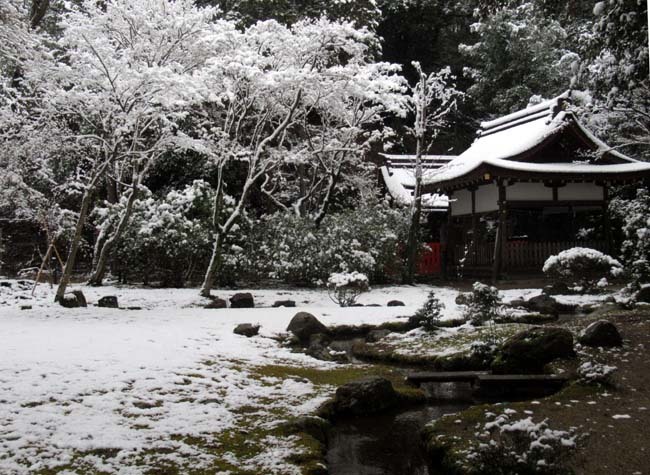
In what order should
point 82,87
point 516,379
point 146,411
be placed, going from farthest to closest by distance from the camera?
point 82,87, point 516,379, point 146,411

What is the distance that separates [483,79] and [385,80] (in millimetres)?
16080

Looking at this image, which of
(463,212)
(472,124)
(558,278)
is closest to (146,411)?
(558,278)

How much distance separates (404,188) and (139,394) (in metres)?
21.3

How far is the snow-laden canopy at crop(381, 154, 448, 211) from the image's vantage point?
24.5 m

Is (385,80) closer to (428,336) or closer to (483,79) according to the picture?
(428,336)

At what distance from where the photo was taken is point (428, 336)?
983cm

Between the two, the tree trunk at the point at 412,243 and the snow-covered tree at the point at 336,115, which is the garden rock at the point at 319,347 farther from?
the tree trunk at the point at 412,243

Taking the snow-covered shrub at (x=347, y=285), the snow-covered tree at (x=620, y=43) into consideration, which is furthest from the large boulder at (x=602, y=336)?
the snow-covered shrub at (x=347, y=285)

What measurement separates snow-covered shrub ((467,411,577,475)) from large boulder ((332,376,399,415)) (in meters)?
1.71

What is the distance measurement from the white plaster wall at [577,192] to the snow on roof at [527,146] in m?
1.18

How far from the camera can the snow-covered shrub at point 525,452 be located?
12.7 feet

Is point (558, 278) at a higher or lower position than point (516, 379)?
higher

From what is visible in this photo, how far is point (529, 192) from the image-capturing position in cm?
1994

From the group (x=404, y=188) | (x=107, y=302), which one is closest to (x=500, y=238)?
(x=404, y=188)
